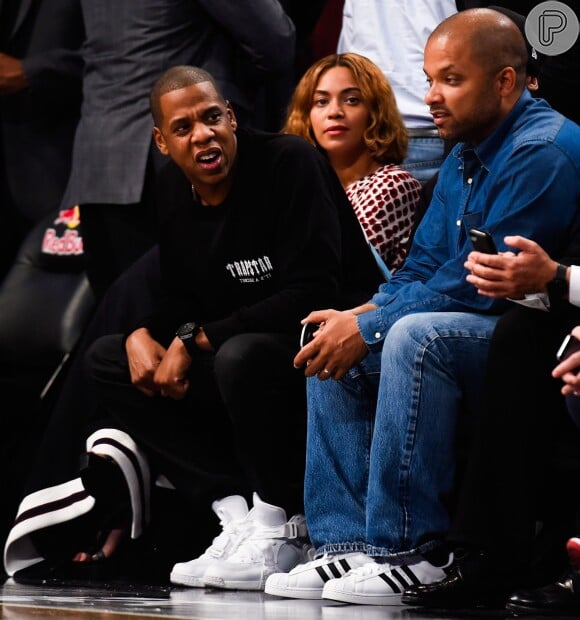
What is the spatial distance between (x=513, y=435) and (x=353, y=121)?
4.86 ft

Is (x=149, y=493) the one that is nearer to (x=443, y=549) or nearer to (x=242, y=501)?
(x=242, y=501)

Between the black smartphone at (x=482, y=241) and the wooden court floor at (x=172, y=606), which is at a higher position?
the black smartphone at (x=482, y=241)

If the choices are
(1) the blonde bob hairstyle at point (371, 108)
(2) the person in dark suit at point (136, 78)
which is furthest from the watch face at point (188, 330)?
(2) the person in dark suit at point (136, 78)

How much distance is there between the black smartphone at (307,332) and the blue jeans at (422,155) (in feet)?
3.18

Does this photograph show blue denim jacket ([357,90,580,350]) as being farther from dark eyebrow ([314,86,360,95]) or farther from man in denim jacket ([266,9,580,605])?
dark eyebrow ([314,86,360,95])

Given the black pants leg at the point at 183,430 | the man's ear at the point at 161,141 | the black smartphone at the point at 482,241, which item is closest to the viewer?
the black smartphone at the point at 482,241

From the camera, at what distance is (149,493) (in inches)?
138

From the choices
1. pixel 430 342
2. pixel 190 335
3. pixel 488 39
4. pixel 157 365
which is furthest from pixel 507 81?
pixel 157 365

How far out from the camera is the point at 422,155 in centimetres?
378

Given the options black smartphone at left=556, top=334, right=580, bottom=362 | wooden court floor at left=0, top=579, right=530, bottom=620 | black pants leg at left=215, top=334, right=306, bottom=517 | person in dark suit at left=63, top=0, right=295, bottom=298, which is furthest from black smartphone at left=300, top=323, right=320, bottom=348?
person in dark suit at left=63, top=0, right=295, bottom=298

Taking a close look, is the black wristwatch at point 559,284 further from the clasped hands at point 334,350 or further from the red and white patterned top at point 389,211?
the red and white patterned top at point 389,211

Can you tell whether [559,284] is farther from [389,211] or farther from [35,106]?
[35,106]

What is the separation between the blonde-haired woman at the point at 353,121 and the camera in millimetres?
3635

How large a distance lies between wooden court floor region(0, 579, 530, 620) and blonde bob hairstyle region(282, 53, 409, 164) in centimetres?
134
